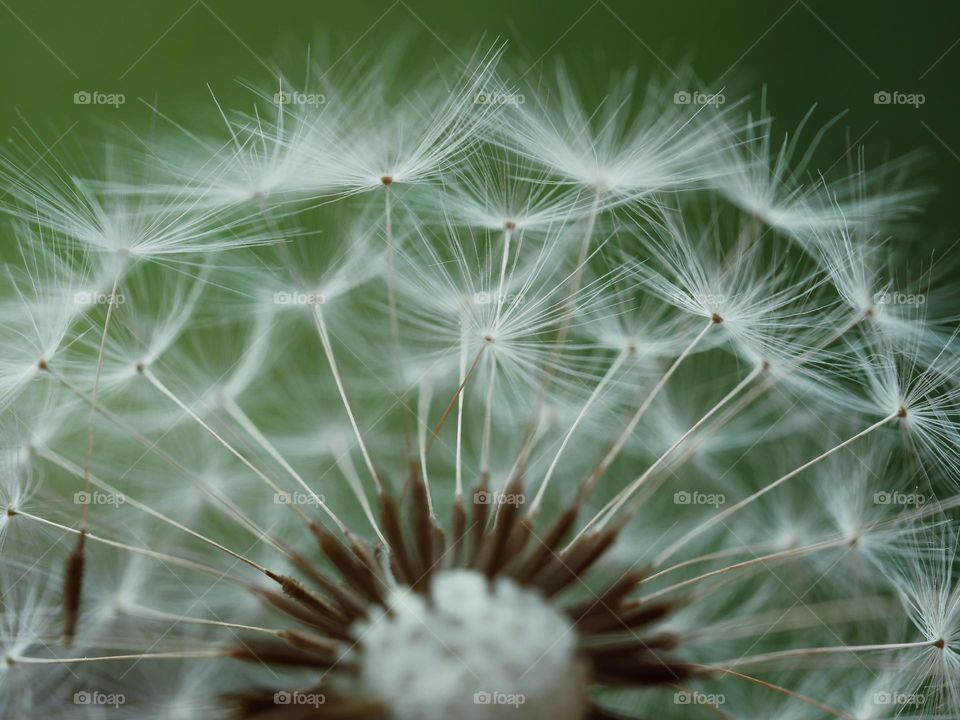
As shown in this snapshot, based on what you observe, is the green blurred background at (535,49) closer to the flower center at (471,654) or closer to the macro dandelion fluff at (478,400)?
the macro dandelion fluff at (478,400)

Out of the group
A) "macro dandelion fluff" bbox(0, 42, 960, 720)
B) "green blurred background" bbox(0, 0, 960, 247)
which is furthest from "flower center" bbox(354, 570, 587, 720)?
"green blurred background" bbox(0, 0, 960, 247)

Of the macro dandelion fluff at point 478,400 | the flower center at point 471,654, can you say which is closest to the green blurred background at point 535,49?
the macro dandelion fluff at point 478,400

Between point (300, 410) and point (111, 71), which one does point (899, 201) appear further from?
point (111, 71)

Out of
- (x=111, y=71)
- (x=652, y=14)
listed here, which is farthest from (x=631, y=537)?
(x=111, y=71)

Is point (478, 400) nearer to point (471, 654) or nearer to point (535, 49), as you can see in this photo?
point (471, 654)

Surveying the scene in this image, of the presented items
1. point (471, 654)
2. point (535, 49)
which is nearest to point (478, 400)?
point (471, 654)

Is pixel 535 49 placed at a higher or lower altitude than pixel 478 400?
higher

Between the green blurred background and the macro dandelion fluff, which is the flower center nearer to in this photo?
the macro dandelion fluff
